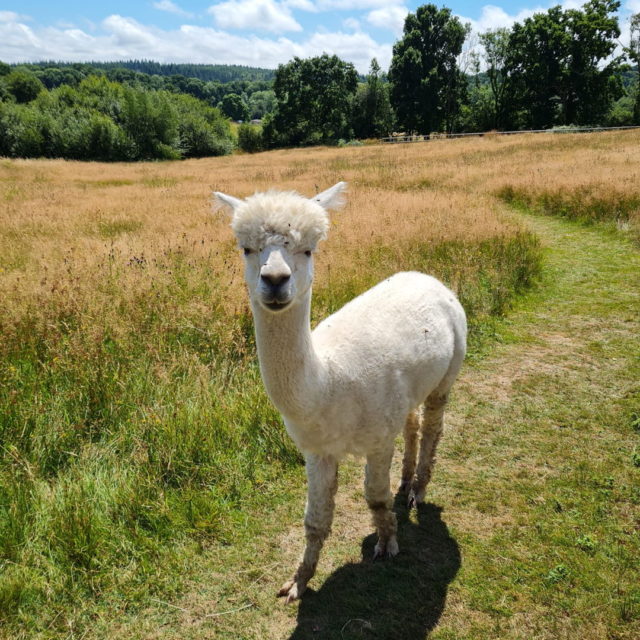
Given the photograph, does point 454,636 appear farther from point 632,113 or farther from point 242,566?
point 632,113

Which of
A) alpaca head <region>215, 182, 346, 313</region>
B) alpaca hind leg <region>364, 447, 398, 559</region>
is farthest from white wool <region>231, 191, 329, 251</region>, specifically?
alpaca hind leg <region>364, 447, 398, 559</region>

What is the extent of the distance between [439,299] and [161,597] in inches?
113

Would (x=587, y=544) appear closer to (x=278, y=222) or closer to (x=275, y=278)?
(x=275, y=278)

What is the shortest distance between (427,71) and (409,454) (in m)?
64.2

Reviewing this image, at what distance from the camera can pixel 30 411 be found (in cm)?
393

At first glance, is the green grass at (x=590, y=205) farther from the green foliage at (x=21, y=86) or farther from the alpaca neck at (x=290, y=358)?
the green foliage at (x=21, y=86)

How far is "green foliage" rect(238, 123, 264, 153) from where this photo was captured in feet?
202

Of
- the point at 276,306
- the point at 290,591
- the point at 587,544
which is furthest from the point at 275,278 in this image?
the point at 587,544

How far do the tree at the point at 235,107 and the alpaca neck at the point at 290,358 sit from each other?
147 meters

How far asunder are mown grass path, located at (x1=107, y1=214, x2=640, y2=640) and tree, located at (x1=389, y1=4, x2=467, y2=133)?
59831mm

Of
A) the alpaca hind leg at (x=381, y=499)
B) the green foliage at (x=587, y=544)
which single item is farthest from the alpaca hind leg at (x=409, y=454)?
the green foliage at (x=587, y=544)

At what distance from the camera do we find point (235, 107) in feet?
444

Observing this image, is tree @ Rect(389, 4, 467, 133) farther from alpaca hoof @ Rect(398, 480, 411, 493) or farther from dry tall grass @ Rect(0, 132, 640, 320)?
alpaca hoof @ Rect(398, 480, 411, 493)

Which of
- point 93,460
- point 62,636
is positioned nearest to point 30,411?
point 93,460
